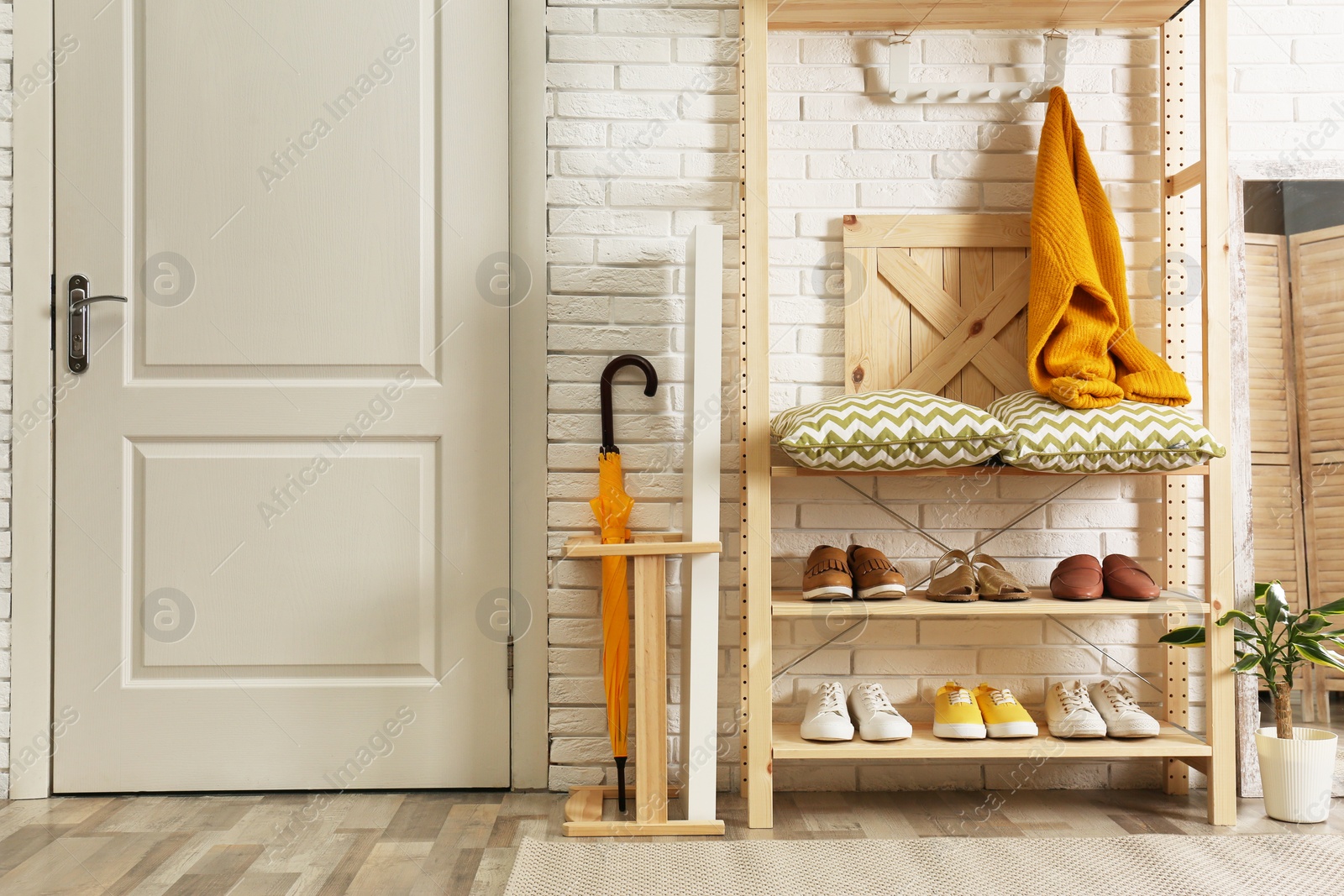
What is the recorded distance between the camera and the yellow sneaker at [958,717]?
158 centimetres

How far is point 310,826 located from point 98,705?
1.77ft

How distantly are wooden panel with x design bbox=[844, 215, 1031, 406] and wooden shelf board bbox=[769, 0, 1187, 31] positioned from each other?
383 millimetres

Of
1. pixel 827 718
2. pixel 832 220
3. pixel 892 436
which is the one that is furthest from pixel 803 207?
pixel 827 718

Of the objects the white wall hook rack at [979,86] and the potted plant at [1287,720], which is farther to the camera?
the white wall hook rack at [979,86]

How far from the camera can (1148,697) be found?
1802mm

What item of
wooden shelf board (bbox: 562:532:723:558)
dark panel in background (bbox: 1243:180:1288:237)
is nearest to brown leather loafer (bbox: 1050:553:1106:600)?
wooden shelf board (bbox: 562:532:723:558)

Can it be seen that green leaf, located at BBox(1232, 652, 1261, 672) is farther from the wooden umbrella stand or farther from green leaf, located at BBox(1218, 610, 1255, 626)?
the wooden umbrella stand

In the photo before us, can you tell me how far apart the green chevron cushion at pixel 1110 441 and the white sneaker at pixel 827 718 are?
21.3 inches

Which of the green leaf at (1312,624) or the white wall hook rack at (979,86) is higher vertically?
the white wall hook rack at (979,86)

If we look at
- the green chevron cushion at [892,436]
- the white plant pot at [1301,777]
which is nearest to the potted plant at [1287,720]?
the white plant pot at [1301,777]

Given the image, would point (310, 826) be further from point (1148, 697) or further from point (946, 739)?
point (1148, 697)

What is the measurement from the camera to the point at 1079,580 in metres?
1.59

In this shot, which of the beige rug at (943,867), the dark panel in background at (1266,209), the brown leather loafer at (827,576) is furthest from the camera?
the dark panel in background at (1266,209)

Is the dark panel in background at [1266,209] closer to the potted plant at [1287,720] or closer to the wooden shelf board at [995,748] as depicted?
the potted plant at [1287,720]
